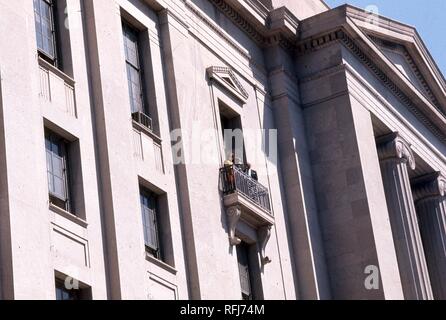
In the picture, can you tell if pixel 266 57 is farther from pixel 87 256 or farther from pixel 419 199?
pixel 87 256

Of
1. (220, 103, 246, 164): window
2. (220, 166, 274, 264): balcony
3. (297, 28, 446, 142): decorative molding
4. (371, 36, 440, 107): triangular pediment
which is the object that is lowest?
(220, 166, 274, 264): balcony

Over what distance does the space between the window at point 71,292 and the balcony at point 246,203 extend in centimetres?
749

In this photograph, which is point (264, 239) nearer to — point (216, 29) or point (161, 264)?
point (161, 264)

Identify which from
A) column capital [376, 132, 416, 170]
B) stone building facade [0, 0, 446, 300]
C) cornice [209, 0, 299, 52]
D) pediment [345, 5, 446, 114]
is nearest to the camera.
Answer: stone building facade [0, 0, 446, 300]

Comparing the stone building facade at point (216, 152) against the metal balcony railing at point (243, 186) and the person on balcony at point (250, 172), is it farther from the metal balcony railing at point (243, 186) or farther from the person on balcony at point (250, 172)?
the person on balcony at point (250, 172)

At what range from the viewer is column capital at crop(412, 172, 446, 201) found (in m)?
48.8

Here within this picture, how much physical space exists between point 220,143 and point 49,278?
37.5ft

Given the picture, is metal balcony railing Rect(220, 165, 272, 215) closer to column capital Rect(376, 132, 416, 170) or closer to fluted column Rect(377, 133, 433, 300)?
fluted column Rect(377, 133, 433, 300)

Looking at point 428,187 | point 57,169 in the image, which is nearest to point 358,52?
point 428,187

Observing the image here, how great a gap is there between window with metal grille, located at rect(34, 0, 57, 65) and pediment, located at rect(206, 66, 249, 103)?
7204 millimetres

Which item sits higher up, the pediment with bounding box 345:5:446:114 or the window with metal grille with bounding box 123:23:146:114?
the pediment with bounding box 345:5:446:114

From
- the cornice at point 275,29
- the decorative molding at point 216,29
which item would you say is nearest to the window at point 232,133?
the decorative molding at point 216,29

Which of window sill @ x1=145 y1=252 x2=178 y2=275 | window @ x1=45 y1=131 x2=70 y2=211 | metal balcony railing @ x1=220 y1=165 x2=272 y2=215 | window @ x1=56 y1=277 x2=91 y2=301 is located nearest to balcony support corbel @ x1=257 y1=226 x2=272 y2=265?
metal balcony railing @ x1=220 y1=165 x2=272 y2=215
